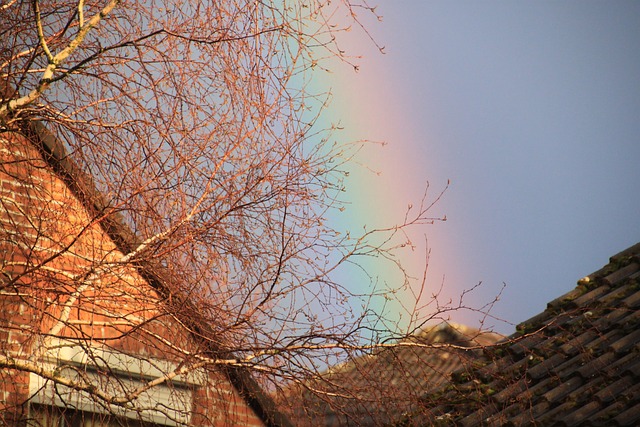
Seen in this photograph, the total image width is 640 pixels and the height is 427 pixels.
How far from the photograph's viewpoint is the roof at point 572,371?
6.04 metres

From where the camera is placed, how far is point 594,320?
282 inches

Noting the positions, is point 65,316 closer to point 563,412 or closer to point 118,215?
point 118,215

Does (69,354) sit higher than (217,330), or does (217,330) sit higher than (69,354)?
(69,354)

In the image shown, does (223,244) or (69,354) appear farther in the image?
(69,354)

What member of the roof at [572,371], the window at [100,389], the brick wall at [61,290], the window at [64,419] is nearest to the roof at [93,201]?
the brick wall at [61,290]

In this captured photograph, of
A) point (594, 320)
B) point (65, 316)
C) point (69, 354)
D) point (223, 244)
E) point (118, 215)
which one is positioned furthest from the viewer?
point (594, 320)

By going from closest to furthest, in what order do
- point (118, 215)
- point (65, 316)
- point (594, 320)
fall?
point (65, 316)
point (118, 215)
point (594, 320)

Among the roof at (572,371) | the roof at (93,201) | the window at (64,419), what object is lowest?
the roof at (572,371)

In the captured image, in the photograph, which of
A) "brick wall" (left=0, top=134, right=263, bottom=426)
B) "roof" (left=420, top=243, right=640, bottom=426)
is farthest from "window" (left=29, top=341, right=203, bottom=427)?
"roof" (left=420, top=243, right=640, bottom=426)

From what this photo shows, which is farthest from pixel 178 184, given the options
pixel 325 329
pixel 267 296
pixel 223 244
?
pixel 325 329

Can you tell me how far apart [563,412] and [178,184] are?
3287mm

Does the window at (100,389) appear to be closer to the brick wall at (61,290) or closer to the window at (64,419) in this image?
the window at (64,419)

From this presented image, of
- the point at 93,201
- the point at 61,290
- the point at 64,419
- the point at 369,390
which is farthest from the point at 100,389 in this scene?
the point at 369,390

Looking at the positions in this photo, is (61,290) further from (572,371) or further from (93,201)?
(572,371)
